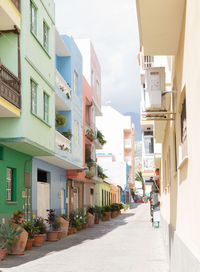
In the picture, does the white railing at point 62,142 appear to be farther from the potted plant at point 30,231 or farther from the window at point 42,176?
the potted plant at point 30,231

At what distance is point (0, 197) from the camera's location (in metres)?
15.3

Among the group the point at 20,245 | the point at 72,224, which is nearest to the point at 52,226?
the point at 72,224

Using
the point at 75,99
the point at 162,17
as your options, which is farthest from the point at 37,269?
the point at 75,99

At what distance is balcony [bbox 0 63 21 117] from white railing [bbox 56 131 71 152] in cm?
568

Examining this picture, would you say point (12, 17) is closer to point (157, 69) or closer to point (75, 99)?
point (157, 69)

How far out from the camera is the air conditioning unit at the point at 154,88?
8219 millimetres

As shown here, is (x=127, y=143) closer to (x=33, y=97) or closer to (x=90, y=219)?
(x=90, y=219)

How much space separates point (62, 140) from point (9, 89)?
7.60 metres

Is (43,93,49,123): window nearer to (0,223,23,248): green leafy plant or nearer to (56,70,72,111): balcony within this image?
(56,70,72,111): balcony

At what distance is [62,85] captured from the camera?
70.6 ft

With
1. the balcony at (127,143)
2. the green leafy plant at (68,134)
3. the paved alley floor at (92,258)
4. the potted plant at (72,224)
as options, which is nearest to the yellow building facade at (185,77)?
the paved alley floor at (92,258)

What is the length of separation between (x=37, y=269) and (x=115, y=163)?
5518 cm

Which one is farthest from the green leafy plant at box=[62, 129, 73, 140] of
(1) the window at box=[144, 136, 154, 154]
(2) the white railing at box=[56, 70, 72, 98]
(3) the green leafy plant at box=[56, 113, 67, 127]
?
(1) the window at box=[144, 136, 154, 154]

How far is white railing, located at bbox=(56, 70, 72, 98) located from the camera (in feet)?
67.7
